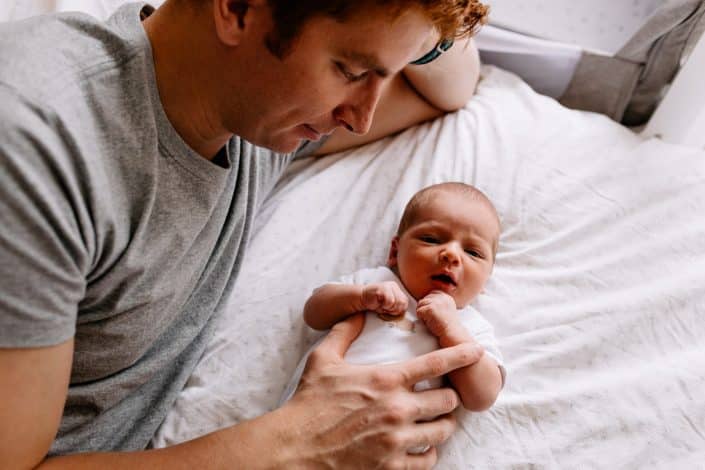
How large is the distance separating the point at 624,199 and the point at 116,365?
1.10m

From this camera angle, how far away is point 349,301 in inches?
45.2

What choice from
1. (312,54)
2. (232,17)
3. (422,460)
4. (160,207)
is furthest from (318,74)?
(422,460)

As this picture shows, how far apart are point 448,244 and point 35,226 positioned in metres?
0.78

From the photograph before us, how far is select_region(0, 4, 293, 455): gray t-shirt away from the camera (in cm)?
70

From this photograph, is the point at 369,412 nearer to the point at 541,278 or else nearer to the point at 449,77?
the point at 541,278

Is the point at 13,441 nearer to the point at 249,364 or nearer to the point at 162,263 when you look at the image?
the point at 162,263

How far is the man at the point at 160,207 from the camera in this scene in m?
0.72

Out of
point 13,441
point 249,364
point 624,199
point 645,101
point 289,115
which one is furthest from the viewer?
point 645,101

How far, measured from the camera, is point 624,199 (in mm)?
1333

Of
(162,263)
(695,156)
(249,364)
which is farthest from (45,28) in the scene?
(695,156)

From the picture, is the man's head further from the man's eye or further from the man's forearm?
the man's forearm

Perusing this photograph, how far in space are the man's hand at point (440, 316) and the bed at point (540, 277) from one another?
0.44 ft

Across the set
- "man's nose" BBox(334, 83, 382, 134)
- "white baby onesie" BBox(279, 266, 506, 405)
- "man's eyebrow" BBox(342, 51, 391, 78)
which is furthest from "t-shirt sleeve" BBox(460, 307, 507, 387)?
"man's eyebrow" BBox(342, 51, 391, 78)

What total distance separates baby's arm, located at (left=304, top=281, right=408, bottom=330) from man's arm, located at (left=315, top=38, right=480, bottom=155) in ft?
1.45
